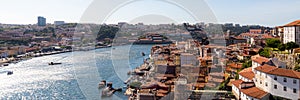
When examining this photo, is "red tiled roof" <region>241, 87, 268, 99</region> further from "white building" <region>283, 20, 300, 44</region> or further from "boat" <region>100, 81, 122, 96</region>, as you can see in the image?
"white building" <region>283, 20, 300, 44</region>

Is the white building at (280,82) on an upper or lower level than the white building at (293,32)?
lower

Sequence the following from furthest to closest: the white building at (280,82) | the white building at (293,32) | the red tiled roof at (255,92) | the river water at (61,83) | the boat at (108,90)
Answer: the white building at (293,32)
the river water at (61,83)
the boat at (108,90)
the red tiled roof at (255,92)
the white building at (280,82)

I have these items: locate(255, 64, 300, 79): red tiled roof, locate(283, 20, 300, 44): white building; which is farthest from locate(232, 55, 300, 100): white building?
locate(283, 20, 300, 44): white building

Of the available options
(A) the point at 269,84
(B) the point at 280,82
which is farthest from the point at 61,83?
(B) the point at 280,82

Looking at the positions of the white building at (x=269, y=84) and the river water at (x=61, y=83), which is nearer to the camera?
the white building at (x=269, y=84)

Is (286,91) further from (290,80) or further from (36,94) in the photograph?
(36,94)

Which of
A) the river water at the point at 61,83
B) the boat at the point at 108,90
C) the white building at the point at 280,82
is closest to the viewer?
the white building at the point at 280,82

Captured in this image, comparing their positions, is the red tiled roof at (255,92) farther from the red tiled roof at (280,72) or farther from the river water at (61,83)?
the river water at (61,83)

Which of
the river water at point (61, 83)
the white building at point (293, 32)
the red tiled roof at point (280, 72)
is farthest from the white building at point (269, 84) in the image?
the white building at point (293, 32)
